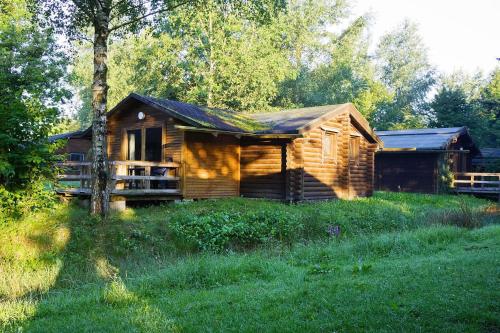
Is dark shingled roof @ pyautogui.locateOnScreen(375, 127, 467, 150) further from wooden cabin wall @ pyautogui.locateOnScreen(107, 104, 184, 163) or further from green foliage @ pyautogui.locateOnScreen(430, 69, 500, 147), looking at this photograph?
wooden cabin wall @ pyautogui.locateOnScreen(107, 104, 184, 163)

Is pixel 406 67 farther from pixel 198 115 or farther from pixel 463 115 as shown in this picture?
pixel 198 115

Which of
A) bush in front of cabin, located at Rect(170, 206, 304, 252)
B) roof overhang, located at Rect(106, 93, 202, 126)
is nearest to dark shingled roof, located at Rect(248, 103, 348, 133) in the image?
roof overhang, located at Rect(106, 93, 202, 126)

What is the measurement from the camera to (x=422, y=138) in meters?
30.3

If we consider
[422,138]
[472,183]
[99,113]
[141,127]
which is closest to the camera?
[99,113]

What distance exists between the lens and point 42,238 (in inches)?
431

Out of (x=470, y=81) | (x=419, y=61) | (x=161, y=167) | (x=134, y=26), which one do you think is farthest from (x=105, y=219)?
(x=470, y=81)

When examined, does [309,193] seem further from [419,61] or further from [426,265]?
[419,61]

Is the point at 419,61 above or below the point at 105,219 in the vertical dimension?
above

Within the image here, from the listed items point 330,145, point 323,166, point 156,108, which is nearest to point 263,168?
point 323,166

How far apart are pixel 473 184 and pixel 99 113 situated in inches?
966

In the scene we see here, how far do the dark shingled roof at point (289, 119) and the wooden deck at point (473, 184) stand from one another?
11580mm

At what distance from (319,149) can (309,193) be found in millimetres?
2080

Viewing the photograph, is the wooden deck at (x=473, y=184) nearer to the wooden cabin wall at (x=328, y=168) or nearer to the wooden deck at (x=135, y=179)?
the wooden cabin wall at (x=328, y=168)

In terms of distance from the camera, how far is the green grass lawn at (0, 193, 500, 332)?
554cm
